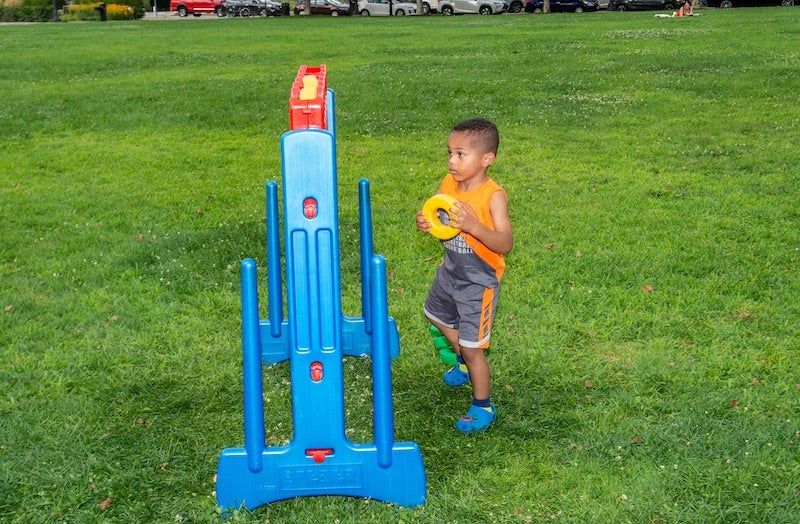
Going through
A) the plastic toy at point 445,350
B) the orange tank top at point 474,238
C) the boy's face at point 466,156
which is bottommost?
the plastic toy at point 445,350

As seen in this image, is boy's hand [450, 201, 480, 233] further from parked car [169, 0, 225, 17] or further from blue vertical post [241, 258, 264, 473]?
parked car [169, 0, 225, 17]

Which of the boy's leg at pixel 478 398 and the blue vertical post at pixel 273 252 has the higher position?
the blue vertical post at pixel 273 252

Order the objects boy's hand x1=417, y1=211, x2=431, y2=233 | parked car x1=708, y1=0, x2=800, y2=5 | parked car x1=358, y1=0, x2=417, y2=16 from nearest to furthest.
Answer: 1. boy's hand x1=417, y1=211, x2=431, y2=233
2. parked car x1=708, y1=0, x2=800, y2=5
3. parked car x1=358, y1=0, x2=417, y2=16

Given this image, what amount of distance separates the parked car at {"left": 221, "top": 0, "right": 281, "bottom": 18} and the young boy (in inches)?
1847

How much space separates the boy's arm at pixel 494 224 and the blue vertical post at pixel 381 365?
47 cm

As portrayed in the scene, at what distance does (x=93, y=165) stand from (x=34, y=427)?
6.59 meters

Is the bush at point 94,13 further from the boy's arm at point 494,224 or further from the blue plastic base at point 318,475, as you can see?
the blue plastic base at point 318,475

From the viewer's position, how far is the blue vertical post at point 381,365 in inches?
135

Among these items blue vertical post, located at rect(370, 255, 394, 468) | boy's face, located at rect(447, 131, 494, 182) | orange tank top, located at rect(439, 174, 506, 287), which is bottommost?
blue vertical post, located at rect(370, 255, 394, 468)

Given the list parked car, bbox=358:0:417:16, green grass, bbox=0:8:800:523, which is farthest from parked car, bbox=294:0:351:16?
green grass, bbox=0:8:800:523

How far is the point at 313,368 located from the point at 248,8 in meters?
48.7

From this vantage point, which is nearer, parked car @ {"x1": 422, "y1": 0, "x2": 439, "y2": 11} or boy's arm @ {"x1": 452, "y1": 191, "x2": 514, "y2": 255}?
boy's arm @ {"x1": 452, "y1": 191, "x2": 514, "y2": 255}

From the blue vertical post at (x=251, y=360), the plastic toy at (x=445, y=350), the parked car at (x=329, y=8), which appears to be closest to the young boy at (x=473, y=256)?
the plastic toy at (x=445, y=350)

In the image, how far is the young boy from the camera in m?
3.94
